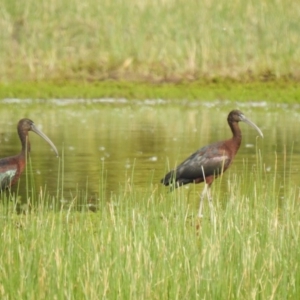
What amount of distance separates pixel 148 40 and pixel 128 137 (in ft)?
26.0

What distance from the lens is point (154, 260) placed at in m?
6.46

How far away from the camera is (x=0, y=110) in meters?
21.8

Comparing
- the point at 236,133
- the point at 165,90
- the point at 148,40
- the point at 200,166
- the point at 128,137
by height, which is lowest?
the point at 128,137

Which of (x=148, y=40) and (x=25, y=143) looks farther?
(x=148, y=40)

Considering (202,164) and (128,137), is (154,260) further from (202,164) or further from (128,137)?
A: (128,137)

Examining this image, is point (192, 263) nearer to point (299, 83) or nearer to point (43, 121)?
point (43, 121)

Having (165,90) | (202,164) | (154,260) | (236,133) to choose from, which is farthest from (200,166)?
(165,90)

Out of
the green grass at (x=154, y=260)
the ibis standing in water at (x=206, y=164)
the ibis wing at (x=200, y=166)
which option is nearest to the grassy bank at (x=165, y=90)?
the ibis standing in water at (x=206, y=164)

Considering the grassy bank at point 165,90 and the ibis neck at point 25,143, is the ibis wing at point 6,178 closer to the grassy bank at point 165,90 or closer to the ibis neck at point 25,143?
the ibis neck at point 25,143

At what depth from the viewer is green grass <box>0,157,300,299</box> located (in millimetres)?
6000

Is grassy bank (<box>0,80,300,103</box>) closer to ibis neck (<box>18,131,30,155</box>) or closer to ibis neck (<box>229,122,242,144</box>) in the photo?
ibis neck (<box>229,122,242,144</box>)

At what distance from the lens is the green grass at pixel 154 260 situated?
600cm

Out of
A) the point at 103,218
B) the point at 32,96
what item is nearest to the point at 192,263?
the point at 103,218

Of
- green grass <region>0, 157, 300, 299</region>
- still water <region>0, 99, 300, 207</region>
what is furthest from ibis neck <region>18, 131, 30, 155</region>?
green grass <region>0, 157, 300, 299</region>
